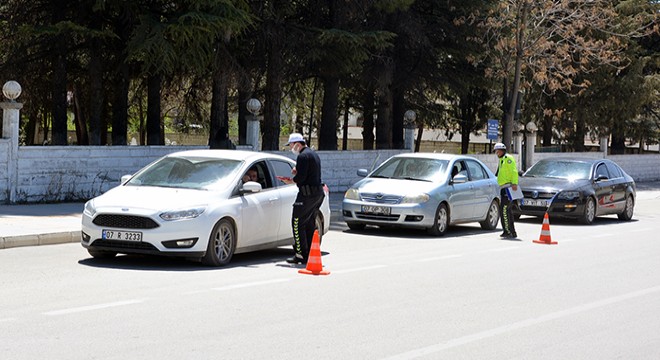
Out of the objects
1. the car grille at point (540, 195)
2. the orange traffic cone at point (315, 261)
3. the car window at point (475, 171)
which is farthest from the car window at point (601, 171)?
the orange traffic cone at point (315, 261)

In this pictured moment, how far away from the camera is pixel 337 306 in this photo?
10062 mm

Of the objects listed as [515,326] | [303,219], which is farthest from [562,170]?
[515,326]

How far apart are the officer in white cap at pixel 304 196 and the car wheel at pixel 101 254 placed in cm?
238

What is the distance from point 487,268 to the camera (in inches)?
548

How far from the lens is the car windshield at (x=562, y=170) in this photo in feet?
79.0

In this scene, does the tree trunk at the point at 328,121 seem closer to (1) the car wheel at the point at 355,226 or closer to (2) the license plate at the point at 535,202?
(2) the license plate at the point at 535,202

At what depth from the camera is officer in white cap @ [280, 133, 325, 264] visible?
1316 centimetres

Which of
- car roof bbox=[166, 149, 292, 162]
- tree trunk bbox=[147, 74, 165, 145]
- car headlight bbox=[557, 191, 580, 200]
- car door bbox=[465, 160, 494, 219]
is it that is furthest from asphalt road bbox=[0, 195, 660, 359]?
tree trunk bbox=[147, 74, 165, 145]

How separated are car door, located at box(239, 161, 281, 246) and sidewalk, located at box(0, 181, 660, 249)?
3.48 meters

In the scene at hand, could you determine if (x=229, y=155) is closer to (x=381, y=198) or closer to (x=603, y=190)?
(x=381, y=198)

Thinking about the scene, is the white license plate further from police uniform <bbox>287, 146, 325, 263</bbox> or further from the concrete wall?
the concrete wall

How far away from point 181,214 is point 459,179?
8131 mm

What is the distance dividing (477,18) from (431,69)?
2.59 m

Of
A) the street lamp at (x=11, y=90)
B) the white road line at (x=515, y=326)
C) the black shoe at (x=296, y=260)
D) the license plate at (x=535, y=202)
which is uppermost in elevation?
the street lamp at (x=11, y=90)
